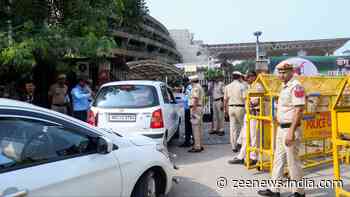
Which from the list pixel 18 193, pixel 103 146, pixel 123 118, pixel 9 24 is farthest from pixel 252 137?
pixel 9 24

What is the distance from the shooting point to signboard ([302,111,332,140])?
21.6ft

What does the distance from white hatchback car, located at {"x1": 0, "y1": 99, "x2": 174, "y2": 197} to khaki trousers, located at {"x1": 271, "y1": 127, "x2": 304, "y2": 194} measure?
1.97 m

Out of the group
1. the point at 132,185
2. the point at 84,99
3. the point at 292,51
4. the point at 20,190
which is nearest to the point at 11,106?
the point at 20,190

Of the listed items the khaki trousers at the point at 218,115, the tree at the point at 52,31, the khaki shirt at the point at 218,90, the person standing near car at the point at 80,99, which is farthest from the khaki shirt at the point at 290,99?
the khaki shirt at the point at 218,90

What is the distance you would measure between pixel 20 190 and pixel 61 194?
1.31 ft

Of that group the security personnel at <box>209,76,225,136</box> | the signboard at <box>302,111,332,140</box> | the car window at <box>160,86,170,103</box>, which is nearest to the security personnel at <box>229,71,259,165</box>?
the signboard at <box>302,111,332,140</box>

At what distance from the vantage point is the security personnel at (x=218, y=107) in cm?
1111

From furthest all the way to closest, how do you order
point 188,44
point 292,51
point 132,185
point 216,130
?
1. point 188,44
2. point 292,51
3. point 216,130
4. point 132,185

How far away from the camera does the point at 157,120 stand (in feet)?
23.8

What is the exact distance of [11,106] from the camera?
307 cm

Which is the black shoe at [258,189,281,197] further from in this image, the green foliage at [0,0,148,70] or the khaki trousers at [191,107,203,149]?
the green foliage at [0,0,148,70]

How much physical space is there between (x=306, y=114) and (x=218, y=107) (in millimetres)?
4613

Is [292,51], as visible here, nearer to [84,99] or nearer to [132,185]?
[84,99]

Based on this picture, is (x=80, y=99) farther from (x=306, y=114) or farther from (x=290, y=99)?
(x=290, y=99)
